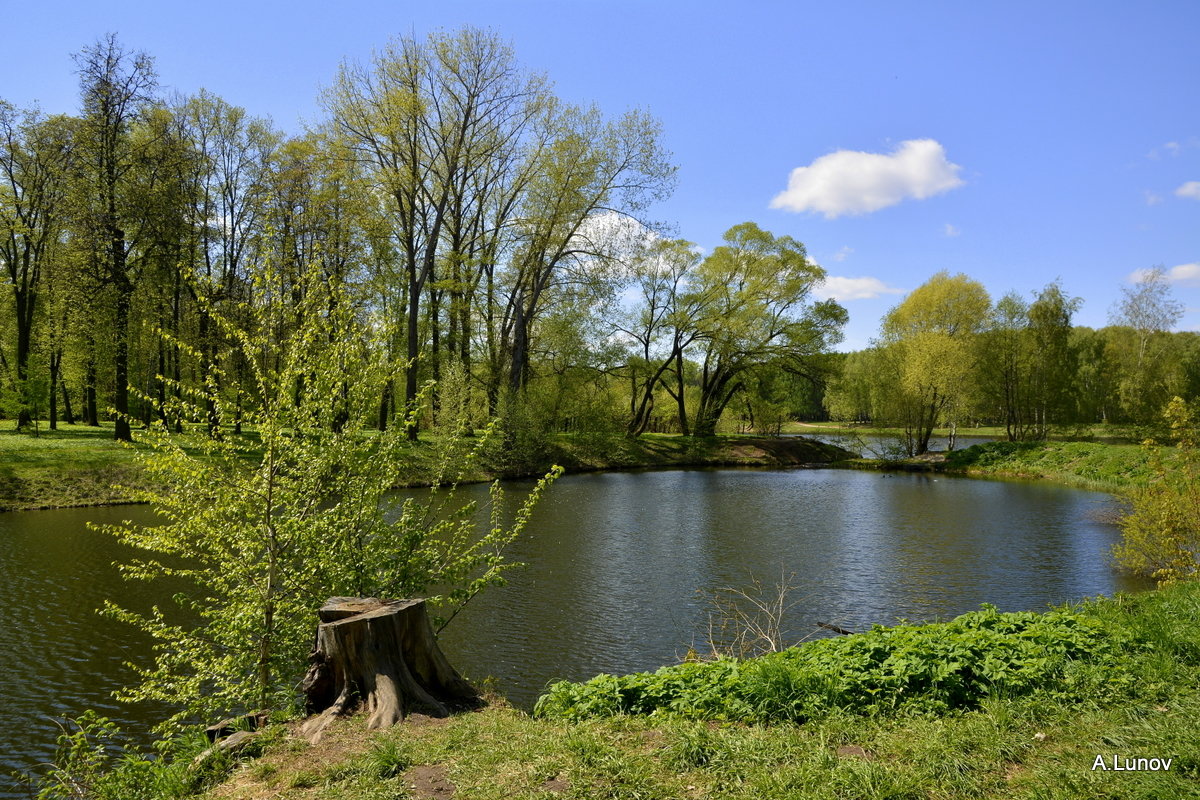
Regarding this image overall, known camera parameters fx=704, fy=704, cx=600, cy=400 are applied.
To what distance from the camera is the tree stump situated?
617cm

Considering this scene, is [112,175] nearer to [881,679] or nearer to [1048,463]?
[881,679]

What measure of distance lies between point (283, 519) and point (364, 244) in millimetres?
30527

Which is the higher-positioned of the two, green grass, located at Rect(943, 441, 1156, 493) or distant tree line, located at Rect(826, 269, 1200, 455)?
distant tree line, located at Rect(826, 269, 1200, 455)

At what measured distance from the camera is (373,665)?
6.30m

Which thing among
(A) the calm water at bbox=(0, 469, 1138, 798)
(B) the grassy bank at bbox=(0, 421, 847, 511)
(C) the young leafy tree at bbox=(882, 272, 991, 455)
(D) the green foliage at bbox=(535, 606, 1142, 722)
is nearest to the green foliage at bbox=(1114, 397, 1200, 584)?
(A) the calm water at bbox=(0, 469, 1138, 798)

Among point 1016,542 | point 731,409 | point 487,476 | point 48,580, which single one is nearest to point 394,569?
point 48,580

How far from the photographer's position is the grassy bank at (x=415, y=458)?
71.3 ft

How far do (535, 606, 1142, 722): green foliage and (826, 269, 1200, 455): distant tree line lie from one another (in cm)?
3535

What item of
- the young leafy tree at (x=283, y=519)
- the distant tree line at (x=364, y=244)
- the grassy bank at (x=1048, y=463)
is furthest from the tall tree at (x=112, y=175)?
the grassy bank at (x=1048, y=463)

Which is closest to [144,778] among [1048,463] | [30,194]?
[30,194]

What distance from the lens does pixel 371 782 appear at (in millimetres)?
4695

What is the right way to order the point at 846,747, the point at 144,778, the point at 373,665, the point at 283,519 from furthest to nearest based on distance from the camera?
the point at 283,519 → the point at 373,665 → the point at 144,778 → the point at 846,747

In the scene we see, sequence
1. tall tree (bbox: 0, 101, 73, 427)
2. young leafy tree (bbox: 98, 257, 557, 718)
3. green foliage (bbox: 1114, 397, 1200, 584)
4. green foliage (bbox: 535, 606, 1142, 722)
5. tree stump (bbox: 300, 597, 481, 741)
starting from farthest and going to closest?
tall tree (bbox: 0, 101, 73, 427)
green foliage (bbox: 1114, 397, 1200, 584)
young leafy tree (bbox: 98, 257, 557, 718)
tree stump (bbox: 300, 597, 481, 741)
green foliage (bbox: 535, 606, 1142, 722)

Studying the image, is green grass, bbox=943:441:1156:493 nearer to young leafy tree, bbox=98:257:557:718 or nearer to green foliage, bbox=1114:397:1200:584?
green foliage, bbox=1114:397:1200:584
